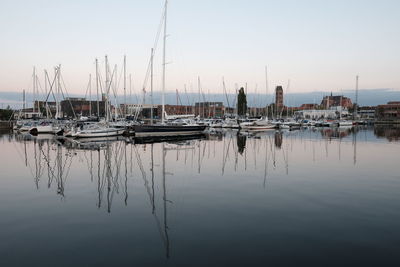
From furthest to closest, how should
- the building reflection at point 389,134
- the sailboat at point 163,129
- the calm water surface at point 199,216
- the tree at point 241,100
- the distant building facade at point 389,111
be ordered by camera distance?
the distant building facade at point 389,111 < the tree at point 241,100 < the building reflection at point 389,134 < the sailboat at point 163,129 < the calm water surface at point 199,216

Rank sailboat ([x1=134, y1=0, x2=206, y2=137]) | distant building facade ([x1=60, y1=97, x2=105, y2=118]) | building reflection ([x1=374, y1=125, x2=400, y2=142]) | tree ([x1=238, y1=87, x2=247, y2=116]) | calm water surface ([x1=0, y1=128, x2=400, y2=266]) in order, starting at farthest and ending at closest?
distant building facade ([x1=60, y1=97, x2=105, y2=118]) < tree ([x1=238, y1=87, x2=247, y2=116]) < building reflection ([x1=374, y1=125, x2=400, y2=142]) < sailboat ([x1=134, y1=0, x2=206, y2=137]) < calm water surface ([x1=0, y1=128, x2=400, y2=266])

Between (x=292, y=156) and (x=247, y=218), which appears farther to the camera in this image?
(x=292, y=156)

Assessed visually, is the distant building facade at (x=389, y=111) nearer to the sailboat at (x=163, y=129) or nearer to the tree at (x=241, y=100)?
the tree at (x=241, y=100)

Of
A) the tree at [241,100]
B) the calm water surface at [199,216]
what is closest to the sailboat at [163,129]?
the calm water surface at [199,216]

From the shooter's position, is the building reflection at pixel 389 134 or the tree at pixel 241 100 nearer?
the building reflection at pixel 389 134

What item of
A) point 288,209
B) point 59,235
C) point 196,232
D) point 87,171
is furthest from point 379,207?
point 87,171

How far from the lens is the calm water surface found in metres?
7.52

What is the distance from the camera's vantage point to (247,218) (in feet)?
33.8

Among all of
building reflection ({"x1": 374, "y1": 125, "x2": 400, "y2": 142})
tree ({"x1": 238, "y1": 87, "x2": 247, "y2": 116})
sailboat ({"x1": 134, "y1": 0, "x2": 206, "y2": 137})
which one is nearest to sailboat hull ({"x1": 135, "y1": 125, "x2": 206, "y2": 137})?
sailboat ({"x1": 134, "y1": 0, "x2": 206, "y2": 137})

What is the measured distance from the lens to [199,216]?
10609 millimetres

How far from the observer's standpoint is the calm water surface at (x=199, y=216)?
7516 millimetres

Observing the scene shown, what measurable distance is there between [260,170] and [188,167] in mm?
4452

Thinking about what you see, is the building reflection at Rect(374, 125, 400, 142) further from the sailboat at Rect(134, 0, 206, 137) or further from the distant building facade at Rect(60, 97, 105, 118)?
the distant building facade at Rect(60, 97, 105, 118)

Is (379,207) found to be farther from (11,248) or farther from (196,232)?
(11,248)
